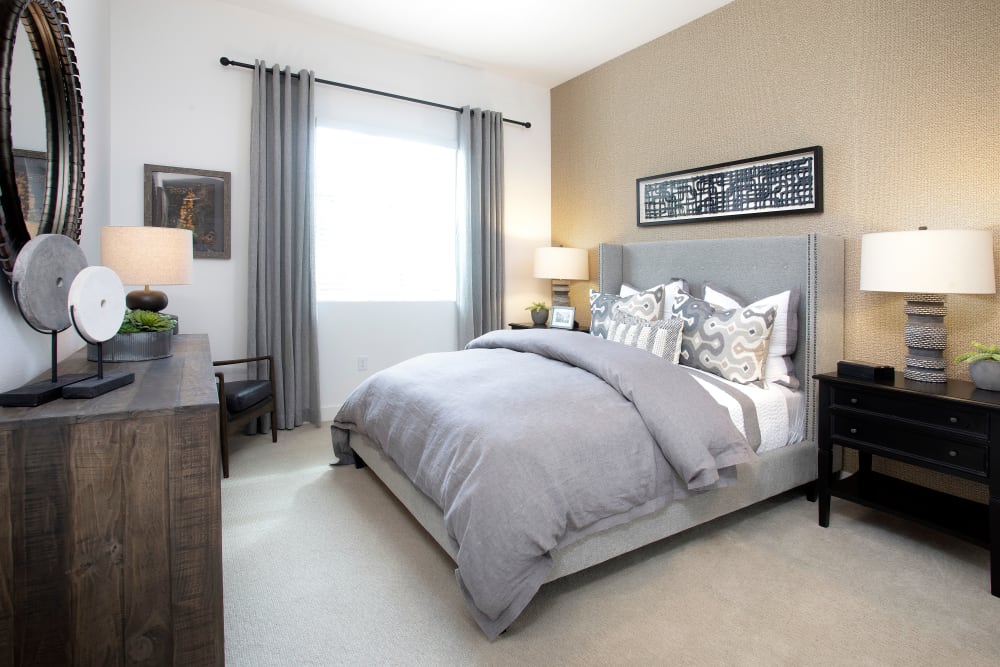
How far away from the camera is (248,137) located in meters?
3.74

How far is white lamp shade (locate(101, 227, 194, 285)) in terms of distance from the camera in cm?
249

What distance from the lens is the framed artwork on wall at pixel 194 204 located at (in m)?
3.47

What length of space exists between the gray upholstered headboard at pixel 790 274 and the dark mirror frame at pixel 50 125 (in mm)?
3144

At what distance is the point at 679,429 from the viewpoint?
2.06 m

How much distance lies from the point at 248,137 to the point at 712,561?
3741 mm

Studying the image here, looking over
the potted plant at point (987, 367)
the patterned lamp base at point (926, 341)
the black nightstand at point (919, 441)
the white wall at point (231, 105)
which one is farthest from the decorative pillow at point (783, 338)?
the white wall at point (231, 105)

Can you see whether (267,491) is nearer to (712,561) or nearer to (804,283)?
(712,561)

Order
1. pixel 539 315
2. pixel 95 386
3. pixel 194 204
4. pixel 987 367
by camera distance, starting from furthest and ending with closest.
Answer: pixel 539 315 → pixel 194 204 → pixel 987 367 → pixel 95 386

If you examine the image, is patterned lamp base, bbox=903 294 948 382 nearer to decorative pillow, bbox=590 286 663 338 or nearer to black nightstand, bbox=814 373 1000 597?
black nightstand, bbox=814 373 1000 597

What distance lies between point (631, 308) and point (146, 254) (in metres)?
2.60

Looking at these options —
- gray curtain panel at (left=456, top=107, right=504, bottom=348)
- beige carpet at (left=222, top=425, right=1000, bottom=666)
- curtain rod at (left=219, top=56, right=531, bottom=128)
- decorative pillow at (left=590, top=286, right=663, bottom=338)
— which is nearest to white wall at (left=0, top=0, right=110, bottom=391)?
curtain rod at (left=219, top=56, right=531, bottom=128)

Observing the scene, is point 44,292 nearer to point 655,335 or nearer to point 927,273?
point 655,335

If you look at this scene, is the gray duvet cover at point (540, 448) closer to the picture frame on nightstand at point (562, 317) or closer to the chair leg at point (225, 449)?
the chair leg at point (225, 449)

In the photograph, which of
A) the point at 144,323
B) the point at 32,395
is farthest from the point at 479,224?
the point at 32,395
